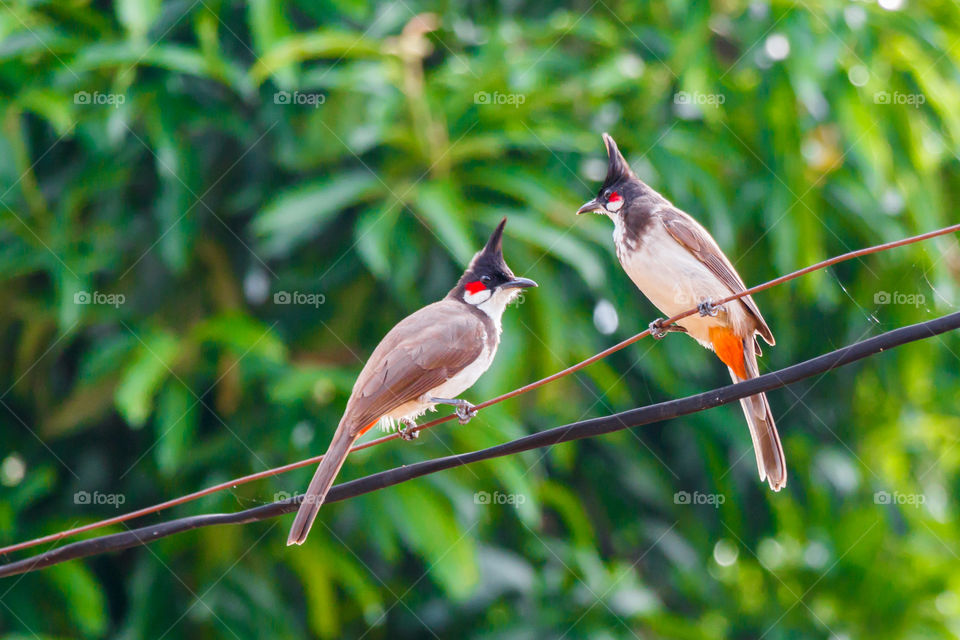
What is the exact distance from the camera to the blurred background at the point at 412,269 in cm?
405

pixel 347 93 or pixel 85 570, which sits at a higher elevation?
pixel 347 93

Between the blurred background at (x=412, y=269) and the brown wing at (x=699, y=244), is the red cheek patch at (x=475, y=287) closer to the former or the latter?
the blurred background at (x=412, y=269)

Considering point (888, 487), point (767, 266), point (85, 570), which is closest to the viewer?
point (85, 570)

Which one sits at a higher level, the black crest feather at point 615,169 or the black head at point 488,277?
the black crest feather at point 615,169

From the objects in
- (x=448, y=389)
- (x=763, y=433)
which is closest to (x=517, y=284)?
(x=448, y=389)

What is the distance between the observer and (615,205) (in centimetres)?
375

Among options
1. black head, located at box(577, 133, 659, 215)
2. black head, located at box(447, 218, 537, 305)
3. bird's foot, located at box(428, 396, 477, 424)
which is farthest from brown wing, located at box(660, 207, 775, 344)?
bird's foot, located at box(428, 396, 477, 424)

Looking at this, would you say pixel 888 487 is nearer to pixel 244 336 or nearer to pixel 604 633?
pixel 604 633

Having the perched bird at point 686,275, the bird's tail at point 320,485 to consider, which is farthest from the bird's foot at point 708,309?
the bird's tail at point 320,485

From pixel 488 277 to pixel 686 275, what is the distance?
2.18 feet

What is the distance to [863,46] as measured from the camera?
15.0 ft

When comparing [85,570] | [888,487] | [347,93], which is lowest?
[888,487]

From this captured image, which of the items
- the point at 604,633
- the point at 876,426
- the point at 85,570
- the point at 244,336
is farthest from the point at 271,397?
the point at 876,426

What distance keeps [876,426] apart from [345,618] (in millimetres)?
2895
